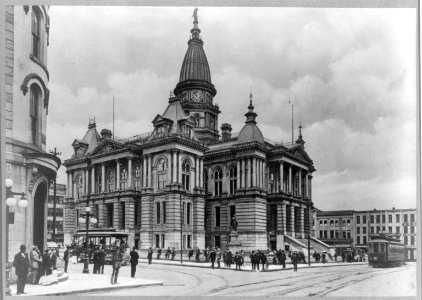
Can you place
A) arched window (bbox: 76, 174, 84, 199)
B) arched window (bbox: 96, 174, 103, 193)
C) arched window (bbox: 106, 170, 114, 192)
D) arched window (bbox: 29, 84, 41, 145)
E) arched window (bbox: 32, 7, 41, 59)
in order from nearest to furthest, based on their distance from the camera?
arched window (bbox: 32, 7, 41, 59)
arched window (bbox: 29, 84, 41, 145)
arched window (bbox: 76, 174, 84, 199)
arched window (bbox: 96, 174, 103, 193)
arched window (bbox: 106, 170, 114, 192)

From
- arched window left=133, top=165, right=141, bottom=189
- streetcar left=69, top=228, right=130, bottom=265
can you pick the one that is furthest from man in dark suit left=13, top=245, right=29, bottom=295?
arched window left=133, top=165, right=141, bottom=189

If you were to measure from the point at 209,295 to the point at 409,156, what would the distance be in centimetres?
1093

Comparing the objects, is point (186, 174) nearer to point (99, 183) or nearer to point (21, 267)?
point (99, 183)

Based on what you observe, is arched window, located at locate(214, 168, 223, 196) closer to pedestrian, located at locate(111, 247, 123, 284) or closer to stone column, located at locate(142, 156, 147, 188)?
stone column, located at locate(142, 156, 147, 188)

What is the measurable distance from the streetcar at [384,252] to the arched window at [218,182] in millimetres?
20706

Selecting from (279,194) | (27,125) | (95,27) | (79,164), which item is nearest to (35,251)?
(27,125)

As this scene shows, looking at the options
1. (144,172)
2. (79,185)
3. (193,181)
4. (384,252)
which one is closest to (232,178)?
(193,181)

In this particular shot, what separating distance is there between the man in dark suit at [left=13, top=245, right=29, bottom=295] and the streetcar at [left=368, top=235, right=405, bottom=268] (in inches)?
963

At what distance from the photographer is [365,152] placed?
2639cm

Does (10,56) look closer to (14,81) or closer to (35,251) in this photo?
(14,81)

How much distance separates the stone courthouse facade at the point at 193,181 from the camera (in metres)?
47.0

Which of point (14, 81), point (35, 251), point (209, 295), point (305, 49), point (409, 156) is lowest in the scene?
point (209, 295)

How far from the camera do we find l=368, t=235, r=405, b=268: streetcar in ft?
115

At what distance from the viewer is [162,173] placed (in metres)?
48.1
